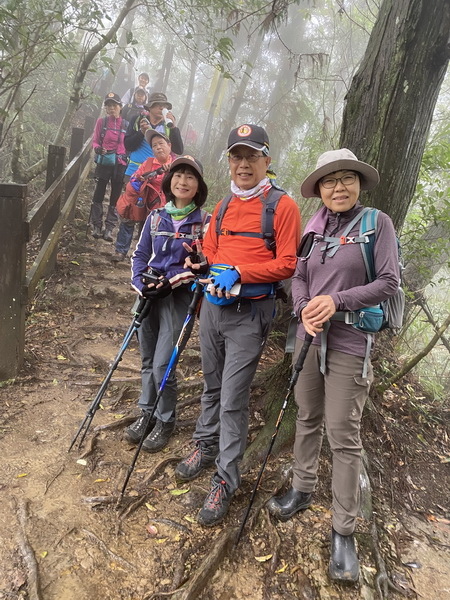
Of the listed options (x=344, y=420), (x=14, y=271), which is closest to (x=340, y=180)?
(x=344, y=420)

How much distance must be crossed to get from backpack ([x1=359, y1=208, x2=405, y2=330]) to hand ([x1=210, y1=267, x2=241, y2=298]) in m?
0.87

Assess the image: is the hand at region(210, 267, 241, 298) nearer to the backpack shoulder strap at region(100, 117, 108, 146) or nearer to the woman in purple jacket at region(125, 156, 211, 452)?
the woman in purple jacket at region(125, 156, 211, 452)

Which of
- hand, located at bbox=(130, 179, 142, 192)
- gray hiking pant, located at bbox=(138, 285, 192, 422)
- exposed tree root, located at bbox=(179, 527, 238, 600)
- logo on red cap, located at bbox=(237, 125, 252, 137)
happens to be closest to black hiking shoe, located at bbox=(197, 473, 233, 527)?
exposed tree root, located at bbox=(179, 527, 238, 600)

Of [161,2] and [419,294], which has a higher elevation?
[161,2]

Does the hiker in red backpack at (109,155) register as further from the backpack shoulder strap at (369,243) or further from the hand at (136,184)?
the backpack shoulder strap at (369,243)

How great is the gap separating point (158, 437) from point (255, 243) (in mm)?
2047

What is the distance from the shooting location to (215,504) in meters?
2.93

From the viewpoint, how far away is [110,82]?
17.0 metres

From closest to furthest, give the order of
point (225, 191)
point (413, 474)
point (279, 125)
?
point (413, 474)
point (225, 191)
point (279, 125)

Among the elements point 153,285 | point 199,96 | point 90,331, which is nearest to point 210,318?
point 153,285

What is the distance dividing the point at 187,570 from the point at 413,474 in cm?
264

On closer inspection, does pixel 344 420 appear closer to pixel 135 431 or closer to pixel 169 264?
pixel 169 264

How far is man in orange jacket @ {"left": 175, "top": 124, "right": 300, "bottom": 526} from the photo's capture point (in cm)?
284

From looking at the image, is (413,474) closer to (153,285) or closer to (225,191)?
(153,285)
